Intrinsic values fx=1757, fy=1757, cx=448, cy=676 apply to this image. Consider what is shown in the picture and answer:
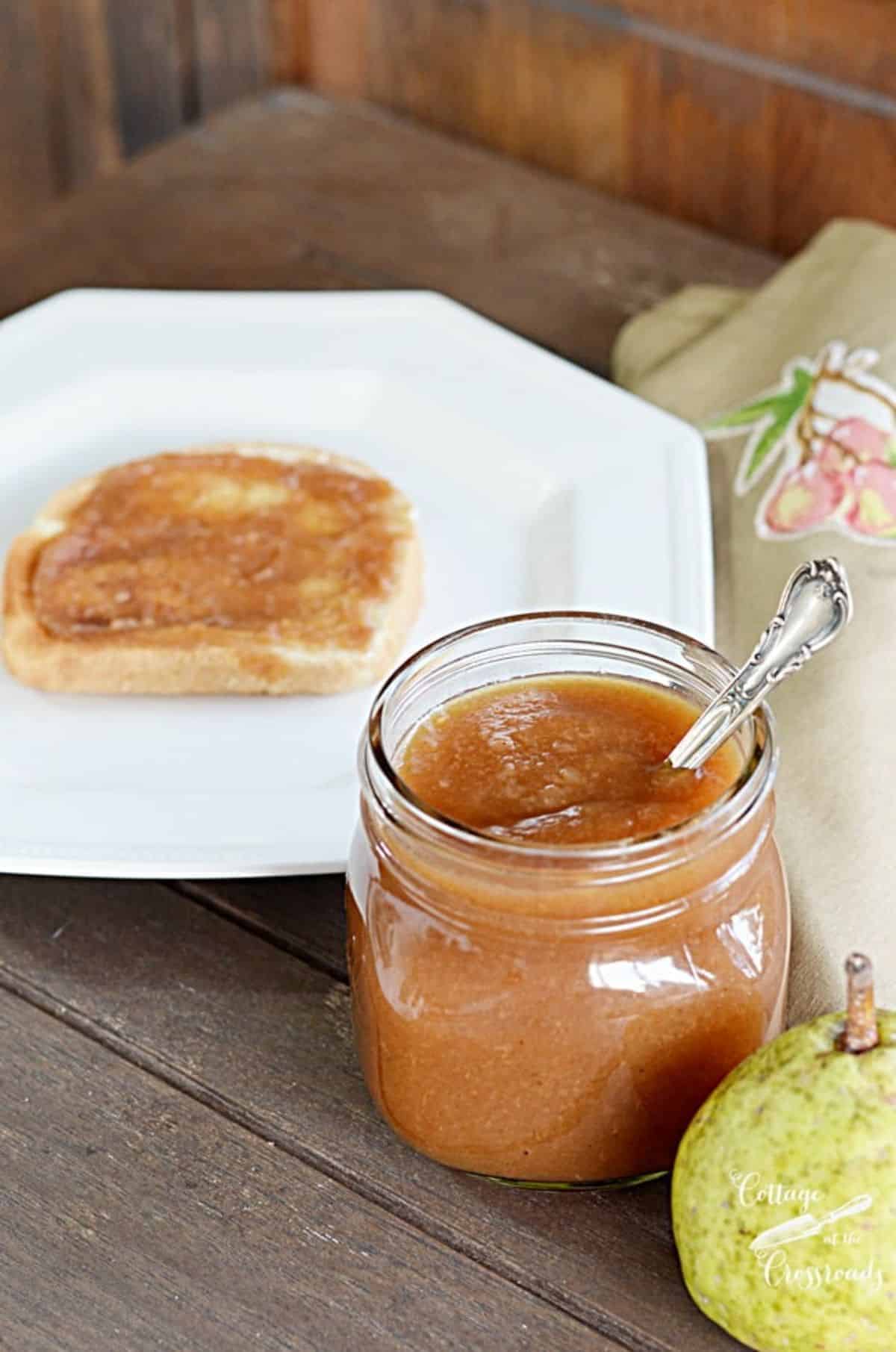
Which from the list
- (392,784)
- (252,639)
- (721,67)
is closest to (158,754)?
(252,639)

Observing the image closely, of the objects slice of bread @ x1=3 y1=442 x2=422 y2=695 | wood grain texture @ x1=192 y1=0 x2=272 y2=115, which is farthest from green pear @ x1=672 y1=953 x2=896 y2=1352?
wood grain texture @ x1=192 y1=0 x2=272 y2=115

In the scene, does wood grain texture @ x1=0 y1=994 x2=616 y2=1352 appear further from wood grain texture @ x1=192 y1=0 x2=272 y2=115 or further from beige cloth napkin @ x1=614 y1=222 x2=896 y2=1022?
wood grain texture @ x1=192 y1=0 x2=272 y2=115

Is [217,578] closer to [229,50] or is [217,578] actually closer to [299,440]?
[299,440]

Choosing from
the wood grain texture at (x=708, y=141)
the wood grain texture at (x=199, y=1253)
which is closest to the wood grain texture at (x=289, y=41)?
the wood grain texture at (x=708, y=141)

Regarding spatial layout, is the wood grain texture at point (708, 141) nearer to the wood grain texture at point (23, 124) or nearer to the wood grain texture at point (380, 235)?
the wood grain texture at point (380, 235)

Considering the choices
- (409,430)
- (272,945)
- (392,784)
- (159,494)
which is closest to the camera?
(392,784)

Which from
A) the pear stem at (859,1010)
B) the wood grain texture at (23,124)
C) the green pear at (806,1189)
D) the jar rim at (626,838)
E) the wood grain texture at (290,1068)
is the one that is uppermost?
the jar rim at (626,838)

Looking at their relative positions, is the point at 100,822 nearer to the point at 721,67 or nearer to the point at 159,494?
the point at 159,494
